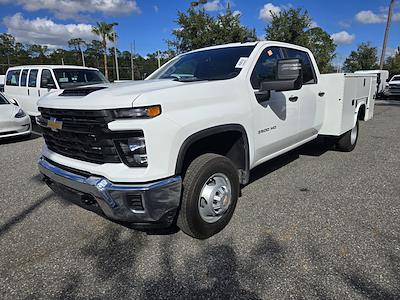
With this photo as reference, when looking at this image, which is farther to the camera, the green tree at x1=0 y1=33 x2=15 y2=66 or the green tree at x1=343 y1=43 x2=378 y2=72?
the green tree at x1=0 y1=33 x2=15 y2=66

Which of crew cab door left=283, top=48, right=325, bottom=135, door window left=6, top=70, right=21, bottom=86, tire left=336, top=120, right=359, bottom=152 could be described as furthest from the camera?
door window left=6, top=70, right=21, bottom=86

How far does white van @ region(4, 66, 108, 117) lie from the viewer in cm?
969

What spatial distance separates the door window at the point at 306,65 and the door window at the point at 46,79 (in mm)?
7882

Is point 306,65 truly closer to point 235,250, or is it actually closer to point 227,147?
point 227,147

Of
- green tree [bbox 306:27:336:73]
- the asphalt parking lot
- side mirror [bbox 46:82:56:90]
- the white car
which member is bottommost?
the asphalt parking lot

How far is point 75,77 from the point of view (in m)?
10.1

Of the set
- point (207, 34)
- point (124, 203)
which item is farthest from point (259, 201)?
point (207, 34)

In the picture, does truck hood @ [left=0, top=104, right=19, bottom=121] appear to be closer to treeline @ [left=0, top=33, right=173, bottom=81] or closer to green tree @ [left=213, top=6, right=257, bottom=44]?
green tree @ [left=213, top=6, right=257, bottom=44]

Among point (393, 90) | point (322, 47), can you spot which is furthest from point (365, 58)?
point (393, 90)

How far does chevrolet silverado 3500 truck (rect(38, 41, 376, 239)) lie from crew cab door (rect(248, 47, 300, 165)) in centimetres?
1

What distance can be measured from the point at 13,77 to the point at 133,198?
11.5 m

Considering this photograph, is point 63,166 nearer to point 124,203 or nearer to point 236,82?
point 124,203

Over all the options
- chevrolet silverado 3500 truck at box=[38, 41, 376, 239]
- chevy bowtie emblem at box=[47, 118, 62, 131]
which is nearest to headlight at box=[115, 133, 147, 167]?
chevrolet silverado 3500 truck at box=[38, 41, 376, 239]

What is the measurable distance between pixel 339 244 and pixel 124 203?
1.99m
